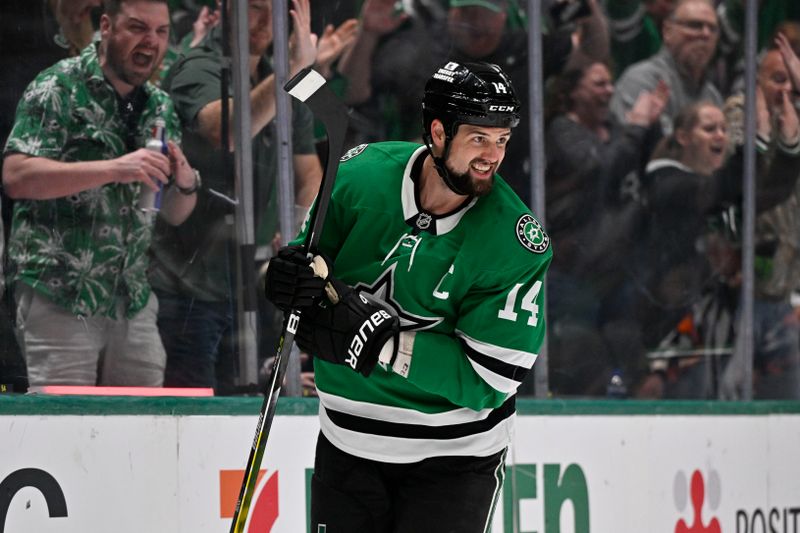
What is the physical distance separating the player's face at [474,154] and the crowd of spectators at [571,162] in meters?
1.06

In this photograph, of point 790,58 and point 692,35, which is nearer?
point 692,35

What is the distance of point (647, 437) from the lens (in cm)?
452

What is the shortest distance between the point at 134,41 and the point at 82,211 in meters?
0.42

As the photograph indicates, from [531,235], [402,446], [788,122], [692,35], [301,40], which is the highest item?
[692,35]

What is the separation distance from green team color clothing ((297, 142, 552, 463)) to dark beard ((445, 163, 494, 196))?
0.06 meters

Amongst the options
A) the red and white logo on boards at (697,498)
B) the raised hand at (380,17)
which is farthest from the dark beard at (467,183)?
the red and white logo on boards at (697,498)

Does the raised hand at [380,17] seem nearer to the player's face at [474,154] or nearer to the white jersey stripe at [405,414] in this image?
the player's face at [474,154]

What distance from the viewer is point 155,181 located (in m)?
3.36

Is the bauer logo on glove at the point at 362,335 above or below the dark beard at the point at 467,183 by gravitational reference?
below

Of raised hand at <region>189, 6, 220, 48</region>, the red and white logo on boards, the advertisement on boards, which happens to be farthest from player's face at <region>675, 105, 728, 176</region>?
raised hand at <region>189, 6, 220, 48</region>

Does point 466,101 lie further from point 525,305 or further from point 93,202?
point 93,202

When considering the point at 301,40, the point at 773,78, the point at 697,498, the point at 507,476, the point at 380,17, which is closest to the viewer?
the point at 301,40

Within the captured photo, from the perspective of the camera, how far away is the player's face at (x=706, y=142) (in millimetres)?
4805

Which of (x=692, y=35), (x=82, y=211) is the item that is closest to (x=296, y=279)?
(x=82, y=211)
